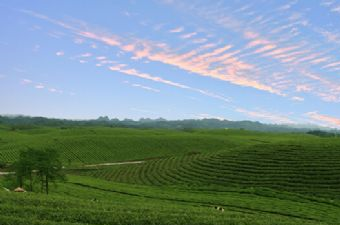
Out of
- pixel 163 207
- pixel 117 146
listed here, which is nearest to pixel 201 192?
pixel 163 207

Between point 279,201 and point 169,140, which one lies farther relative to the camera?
point 169,140

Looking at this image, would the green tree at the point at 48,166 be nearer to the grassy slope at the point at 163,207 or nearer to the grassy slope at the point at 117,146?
the grassy slope at the point at 163,207

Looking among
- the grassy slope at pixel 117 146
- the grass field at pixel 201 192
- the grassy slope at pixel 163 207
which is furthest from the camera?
the grassy slope at pixel 117 146

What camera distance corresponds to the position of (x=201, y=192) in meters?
62.5

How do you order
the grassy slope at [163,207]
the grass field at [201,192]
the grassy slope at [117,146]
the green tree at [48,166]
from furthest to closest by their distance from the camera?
the grassy slope at [117,146] < the green tree at [48,166] < the grass field at [201,192] < the grassy slope at [163,207]

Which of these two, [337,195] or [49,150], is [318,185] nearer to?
[337,195]

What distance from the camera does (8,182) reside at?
5650cm

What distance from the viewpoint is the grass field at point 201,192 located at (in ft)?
73.6

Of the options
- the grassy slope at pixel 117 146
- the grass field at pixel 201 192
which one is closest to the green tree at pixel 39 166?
the grass field at pixel 201 192

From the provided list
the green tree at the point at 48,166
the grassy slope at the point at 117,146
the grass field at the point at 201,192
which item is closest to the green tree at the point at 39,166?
the green tree at the point at 48,166

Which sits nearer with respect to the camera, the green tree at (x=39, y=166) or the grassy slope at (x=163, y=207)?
the grassy slope at (x=163, y=207)

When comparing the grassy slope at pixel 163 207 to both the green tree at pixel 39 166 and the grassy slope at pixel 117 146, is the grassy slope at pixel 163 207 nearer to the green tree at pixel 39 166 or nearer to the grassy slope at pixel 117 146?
the green tree at pixel 39 166

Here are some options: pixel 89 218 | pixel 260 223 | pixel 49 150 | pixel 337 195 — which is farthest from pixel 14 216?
→ pixel 337 195

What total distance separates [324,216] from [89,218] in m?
32.6
